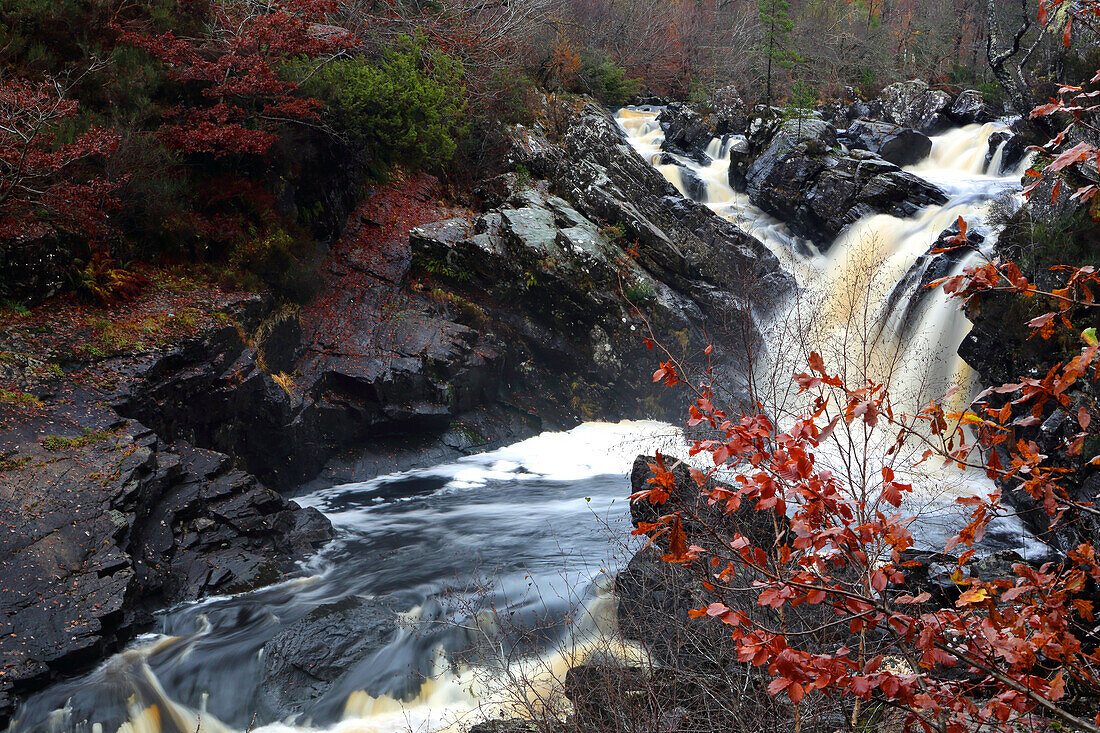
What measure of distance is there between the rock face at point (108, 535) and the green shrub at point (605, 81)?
16736 mm

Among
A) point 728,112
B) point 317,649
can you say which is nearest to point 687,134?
point 728,112

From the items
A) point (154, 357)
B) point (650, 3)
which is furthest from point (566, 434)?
point (650, 3)

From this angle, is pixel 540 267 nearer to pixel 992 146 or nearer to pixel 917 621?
pixel 917 621

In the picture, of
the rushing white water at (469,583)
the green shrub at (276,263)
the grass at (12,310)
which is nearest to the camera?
the rushing white water at (469,583)

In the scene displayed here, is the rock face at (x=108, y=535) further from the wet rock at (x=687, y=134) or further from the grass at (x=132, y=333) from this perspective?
the wet rock at (x=687, y=134)

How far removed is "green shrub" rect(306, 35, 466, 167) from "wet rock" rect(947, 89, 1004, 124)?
14587mm

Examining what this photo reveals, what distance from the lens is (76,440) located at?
6922 mm

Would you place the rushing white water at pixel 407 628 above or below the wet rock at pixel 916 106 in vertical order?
below

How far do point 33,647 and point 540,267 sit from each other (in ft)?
31.5

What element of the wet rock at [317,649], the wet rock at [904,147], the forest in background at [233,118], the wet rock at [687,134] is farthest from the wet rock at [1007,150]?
the wet rock at [317,649]

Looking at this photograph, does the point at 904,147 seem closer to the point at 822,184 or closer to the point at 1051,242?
the point at 822,184

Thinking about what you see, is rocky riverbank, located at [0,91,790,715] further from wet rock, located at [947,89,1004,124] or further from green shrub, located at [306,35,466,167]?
wet rock, located at [947,89,1004,124]

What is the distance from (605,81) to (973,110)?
10996 mm

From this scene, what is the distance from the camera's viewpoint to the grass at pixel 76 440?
22.1ft
